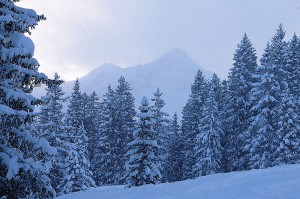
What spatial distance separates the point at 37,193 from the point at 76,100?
3475 cm

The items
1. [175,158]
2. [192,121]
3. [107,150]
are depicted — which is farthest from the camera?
[175,158]

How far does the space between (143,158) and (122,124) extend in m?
19.9

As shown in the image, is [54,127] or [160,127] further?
[160,127]

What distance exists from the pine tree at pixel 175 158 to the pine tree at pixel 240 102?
7.98 m

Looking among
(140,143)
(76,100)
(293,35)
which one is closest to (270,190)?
(140,143)

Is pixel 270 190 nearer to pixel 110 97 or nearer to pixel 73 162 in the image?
pixel 73 162

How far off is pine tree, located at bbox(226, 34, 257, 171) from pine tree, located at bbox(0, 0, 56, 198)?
2740 centimetres

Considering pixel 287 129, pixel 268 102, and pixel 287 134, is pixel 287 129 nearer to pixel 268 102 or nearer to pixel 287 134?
pixel 287 134

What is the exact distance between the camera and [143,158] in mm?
27016

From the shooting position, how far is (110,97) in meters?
48.0

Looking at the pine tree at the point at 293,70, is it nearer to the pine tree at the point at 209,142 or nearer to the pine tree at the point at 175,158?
the pine tree at the point at 209,142

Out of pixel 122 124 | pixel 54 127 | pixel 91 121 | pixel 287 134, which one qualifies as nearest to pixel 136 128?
pixel 54 127

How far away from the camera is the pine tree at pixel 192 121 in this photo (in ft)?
143

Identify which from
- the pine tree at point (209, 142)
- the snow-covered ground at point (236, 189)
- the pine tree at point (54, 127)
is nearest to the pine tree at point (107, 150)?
the pine tree at point (54, 127)
